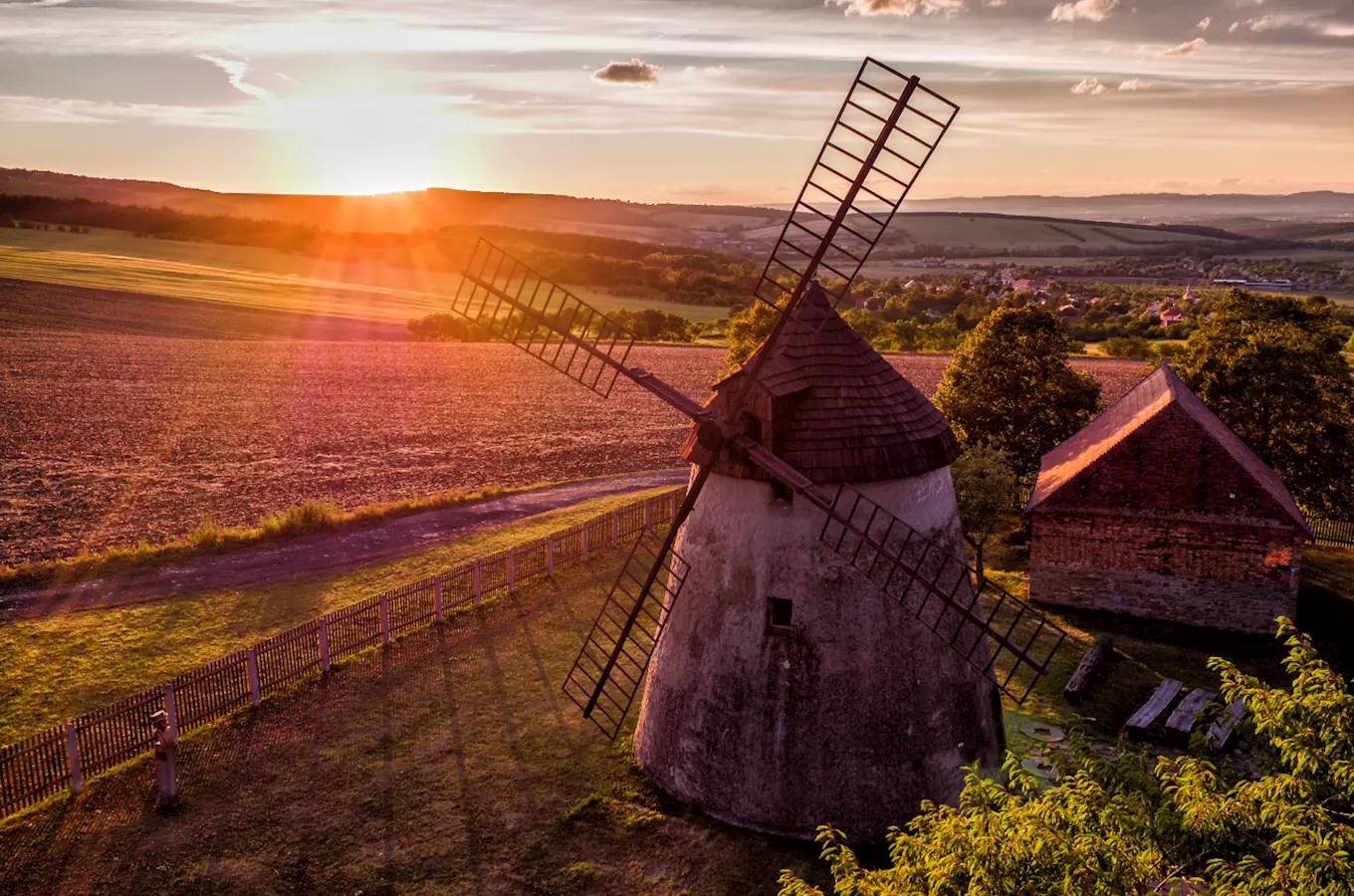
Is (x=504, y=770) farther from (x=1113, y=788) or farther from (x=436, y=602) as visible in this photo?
(x=1113, y=788)

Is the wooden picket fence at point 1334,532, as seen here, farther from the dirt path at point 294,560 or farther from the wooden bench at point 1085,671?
the dirt path at point 294,560

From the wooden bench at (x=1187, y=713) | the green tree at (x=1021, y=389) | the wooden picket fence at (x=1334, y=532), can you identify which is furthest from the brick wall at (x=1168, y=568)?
the wooden picket fence at (x=1334, y=532)

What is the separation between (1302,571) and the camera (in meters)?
27.7

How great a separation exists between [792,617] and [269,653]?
1140 cm

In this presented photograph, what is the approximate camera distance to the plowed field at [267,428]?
33.1 metres

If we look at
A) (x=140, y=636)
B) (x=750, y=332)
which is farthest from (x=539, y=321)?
(x=750, y=332)

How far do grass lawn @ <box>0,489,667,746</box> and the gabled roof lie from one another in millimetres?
17120

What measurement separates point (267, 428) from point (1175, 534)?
134ft

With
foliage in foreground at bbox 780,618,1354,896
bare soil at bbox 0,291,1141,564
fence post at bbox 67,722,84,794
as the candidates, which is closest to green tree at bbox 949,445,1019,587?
foliage in foreground at bbox 780,618,1354,896

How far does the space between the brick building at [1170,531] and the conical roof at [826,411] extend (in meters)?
10.8

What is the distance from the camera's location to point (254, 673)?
60.3 ft

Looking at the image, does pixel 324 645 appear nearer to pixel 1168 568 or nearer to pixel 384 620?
pixel 384 620

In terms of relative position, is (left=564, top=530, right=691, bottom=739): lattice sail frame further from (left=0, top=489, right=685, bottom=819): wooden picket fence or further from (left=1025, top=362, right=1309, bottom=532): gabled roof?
(left=1025, top=362, right=1309, bottom=532): gabled roof

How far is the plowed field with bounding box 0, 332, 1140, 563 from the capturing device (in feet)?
109
